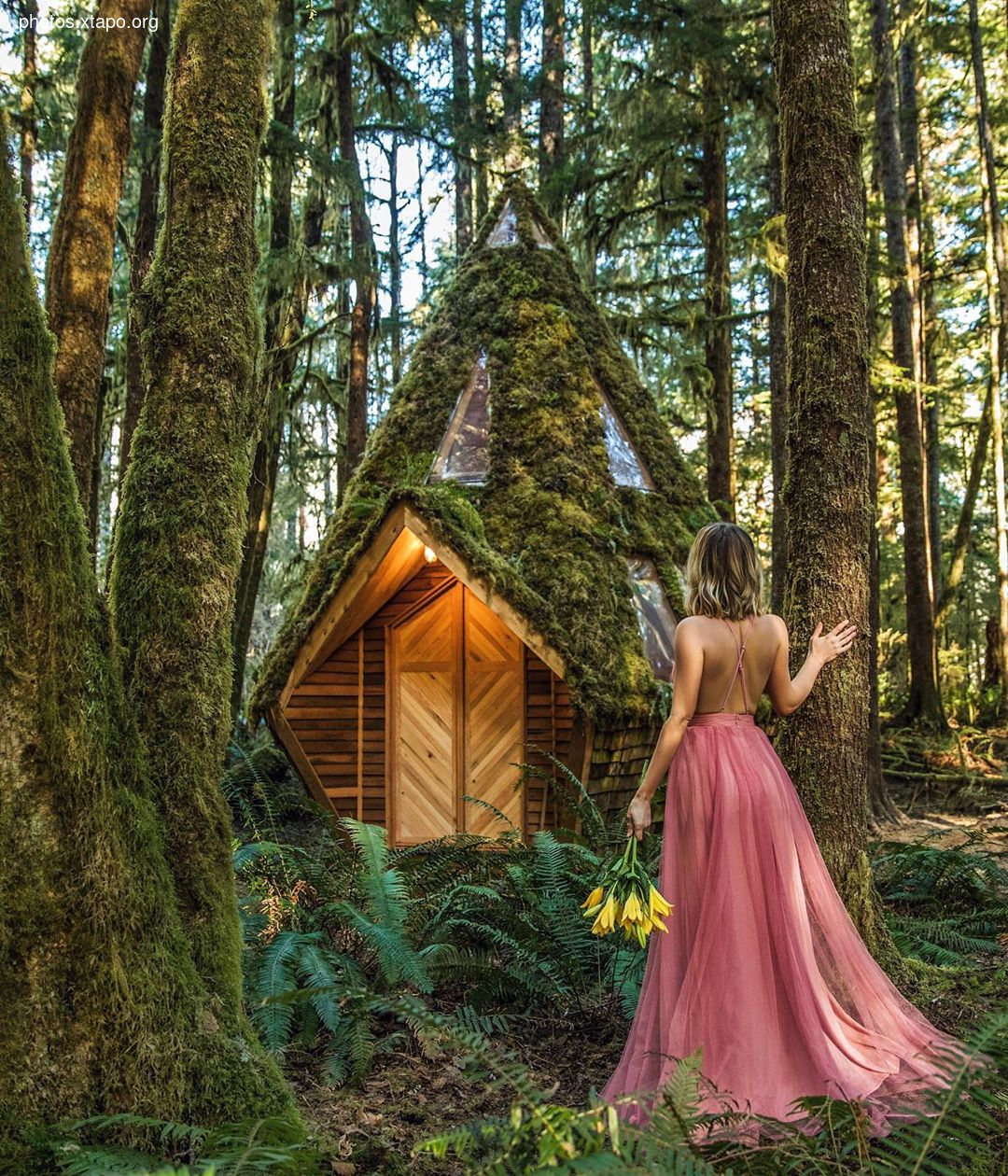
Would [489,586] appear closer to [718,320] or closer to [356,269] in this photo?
[356,269]

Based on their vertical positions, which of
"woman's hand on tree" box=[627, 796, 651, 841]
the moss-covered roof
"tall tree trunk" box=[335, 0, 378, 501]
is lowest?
"woman's hand on tree" box=[627, 796, 651, 841]

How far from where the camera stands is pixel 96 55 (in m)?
5.83

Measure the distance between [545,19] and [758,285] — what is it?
1206cm

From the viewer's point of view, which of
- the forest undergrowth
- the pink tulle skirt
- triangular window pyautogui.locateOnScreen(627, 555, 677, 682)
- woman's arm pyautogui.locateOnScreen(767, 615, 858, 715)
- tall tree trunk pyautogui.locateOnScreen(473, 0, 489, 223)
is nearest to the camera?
the forest undergrowth

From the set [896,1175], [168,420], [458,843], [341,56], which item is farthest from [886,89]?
[896,1175]

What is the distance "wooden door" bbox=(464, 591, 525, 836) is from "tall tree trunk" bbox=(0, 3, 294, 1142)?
6.26 m

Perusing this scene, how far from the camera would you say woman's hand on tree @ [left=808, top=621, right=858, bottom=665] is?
156 inches

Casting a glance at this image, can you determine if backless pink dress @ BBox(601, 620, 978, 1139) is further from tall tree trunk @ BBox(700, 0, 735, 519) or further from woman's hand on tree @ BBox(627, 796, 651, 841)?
tall tree trunk @ BBox(700, 0, 735, 519)

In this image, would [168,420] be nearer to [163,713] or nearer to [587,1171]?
[163,713]

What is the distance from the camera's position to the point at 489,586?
25.2 ft

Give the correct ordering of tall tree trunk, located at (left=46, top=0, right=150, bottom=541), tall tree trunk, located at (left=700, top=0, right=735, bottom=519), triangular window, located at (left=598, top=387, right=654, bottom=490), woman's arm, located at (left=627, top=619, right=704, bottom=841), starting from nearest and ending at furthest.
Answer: woman's arm, located at (left=627, top=619, right=704, bottom=841) < tall tree trunk, located at (left=46, top=0, right=150, bottom=541) < triangular window, located at (left=598, top=387, right=654, bottom=490) < tall tree trunk, located at (left=700, top=0, right=735, bottom=519)

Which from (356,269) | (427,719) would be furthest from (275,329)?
(427,719)

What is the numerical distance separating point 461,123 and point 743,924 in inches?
563

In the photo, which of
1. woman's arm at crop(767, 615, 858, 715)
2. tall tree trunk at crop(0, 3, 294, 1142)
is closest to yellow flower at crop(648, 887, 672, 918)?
woman's arm at crop(767, 615, 858, 715)
